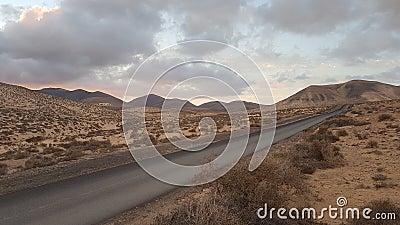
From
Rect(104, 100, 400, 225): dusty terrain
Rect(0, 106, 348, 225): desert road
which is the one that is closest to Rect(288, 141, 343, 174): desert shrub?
Rect(104, 100, 400, 225): dusty terrain

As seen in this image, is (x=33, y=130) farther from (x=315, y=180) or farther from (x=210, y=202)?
(x=210, y=202)

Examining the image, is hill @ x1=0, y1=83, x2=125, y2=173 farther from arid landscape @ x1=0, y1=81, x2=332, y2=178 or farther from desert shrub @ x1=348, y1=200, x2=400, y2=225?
desert shrub @ x1=348, y1=200, x2=400, y2=225

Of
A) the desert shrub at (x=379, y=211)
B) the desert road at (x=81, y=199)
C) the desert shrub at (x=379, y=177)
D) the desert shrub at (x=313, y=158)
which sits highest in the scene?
the desert shrub at (x=313, y=158)

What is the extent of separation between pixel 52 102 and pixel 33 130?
167ft

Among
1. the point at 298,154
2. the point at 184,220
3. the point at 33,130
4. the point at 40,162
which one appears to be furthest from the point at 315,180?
the point at 33,130

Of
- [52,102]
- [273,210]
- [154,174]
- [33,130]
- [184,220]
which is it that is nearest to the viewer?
[184,220]

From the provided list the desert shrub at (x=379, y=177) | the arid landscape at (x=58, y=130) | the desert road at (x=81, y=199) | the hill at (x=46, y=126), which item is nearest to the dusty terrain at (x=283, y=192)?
the desert shrub at (x=379, y=177)

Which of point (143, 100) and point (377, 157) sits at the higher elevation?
point (143, 100)

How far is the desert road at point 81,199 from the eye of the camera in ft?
27.2

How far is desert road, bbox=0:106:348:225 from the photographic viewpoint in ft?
27.2

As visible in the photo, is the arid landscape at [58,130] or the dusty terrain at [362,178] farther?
the arid landscape at [58,130]

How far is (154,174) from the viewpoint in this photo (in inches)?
549

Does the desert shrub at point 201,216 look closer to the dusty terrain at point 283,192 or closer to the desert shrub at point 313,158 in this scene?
the dusty terrain at point 283,192

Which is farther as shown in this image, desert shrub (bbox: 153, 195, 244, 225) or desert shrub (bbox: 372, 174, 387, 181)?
desert shrub (bbox: 372, 174, 387, 181)
